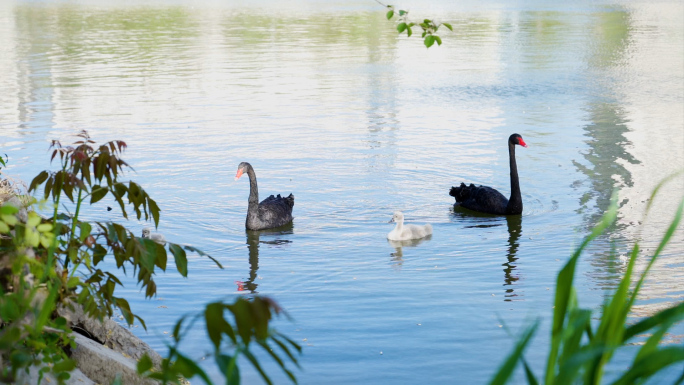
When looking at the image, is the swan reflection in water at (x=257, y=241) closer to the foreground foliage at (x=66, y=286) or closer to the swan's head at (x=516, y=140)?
the swan's head at (x=516, y=140)

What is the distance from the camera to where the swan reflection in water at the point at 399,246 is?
291 inches

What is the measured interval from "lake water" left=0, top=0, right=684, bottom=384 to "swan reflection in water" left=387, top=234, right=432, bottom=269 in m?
0.06

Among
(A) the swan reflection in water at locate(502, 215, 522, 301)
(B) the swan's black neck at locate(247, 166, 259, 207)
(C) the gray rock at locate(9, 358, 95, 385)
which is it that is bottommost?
(A) the swan reflection in water at locate(502, 215, 522, 301)

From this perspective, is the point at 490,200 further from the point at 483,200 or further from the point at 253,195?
the point at 253,195

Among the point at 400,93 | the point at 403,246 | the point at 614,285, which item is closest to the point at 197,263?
the point at 403,246

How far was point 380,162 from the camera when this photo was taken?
11203mm

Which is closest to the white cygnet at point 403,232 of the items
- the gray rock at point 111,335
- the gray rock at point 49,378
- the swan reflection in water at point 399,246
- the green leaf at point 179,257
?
the swan reflection in water at point 399,246

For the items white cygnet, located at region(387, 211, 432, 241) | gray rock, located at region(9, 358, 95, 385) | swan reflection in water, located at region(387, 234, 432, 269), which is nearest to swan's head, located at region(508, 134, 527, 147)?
swan reflection in water, located at region(387, 234, 432, 269)

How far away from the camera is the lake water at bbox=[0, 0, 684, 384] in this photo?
578 centimetres

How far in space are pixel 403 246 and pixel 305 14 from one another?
32.6 metres

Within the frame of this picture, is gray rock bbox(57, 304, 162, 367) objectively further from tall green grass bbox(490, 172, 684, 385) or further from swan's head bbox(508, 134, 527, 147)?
swan's head bbox(508, 134, 527, 147)

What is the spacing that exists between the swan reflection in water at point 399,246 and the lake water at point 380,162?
0.19ft

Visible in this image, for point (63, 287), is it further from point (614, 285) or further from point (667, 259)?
point (667, 259)

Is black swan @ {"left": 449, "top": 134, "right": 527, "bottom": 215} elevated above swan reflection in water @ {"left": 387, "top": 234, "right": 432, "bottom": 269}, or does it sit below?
above
